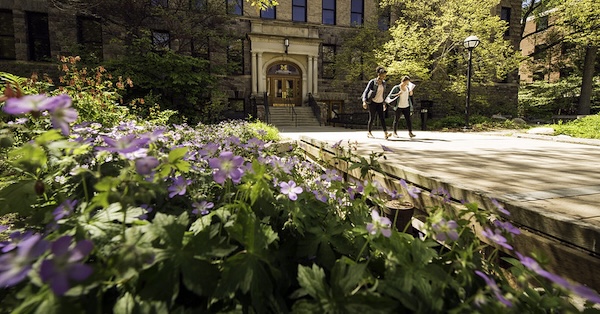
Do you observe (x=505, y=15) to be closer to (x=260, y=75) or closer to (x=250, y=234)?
(x=260, y=75)

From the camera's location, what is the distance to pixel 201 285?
2.80 feet

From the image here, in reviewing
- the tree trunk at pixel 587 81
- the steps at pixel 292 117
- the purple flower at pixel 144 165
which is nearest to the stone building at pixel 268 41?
the steps at pixel 292 117

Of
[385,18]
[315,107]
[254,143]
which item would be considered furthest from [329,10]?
[254,143]

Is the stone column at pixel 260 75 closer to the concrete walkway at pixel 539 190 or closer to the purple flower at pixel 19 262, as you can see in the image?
the concrete walkway at pixel 539 190

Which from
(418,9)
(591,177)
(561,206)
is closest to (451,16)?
(418,9)

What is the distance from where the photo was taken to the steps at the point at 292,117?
18.8 m

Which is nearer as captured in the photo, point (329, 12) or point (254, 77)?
point (254, 77)

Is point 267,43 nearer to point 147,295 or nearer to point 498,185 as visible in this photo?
point 498,185

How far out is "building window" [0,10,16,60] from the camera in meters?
16.8

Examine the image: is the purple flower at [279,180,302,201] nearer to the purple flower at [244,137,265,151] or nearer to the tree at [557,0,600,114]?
the purple flower at [244,137,265,151]

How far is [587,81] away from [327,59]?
20.9 metres

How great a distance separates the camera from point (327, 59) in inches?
870

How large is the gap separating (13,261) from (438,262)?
1.29 meters

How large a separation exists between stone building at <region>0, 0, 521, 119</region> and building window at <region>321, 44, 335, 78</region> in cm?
7
